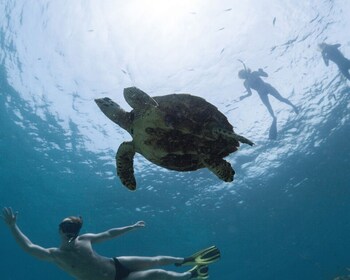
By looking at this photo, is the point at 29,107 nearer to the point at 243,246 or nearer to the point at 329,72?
the point at 329,72

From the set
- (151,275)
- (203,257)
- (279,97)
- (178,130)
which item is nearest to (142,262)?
(151,275)

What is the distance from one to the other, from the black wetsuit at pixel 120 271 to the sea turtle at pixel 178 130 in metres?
3.27

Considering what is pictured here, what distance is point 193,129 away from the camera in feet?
14.8

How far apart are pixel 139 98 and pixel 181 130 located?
75 centimetres

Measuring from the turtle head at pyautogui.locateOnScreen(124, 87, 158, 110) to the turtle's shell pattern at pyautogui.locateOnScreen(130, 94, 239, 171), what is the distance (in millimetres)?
75

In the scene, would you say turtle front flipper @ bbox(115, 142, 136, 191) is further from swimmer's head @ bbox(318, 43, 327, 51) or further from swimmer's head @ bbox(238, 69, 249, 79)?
swimmer's head @ bbox(318, 43, 327, 51)

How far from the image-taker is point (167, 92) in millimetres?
16078

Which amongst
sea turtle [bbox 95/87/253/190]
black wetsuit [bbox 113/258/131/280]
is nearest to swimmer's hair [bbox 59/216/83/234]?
black wetsuit [bbox 113/258/131/280]

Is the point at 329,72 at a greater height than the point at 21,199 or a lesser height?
lesser

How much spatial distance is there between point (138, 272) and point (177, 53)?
32.9ft

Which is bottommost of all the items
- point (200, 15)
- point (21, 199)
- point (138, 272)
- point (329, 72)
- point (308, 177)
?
point (138, 272)

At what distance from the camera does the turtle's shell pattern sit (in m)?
4.44

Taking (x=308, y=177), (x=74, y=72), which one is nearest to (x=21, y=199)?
(x=74, y=72)

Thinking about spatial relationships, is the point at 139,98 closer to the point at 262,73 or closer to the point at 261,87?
the point at 262,73
